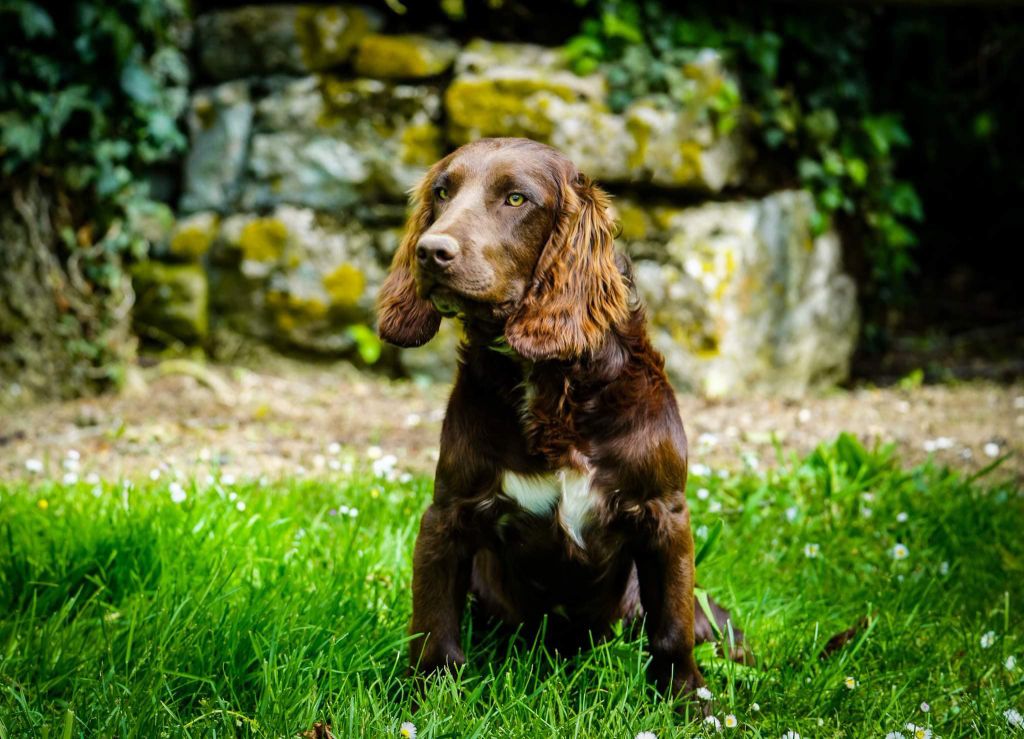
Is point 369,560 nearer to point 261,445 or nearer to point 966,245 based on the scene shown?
point 261,445

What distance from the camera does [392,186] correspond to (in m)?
5.30

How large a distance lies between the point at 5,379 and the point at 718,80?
364 cm

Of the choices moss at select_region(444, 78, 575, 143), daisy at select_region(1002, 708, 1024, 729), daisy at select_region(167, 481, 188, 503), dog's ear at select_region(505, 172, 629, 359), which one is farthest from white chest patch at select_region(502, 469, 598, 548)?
moss at select_region(444, 78, 575, 143)

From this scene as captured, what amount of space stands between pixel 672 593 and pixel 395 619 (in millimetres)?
692

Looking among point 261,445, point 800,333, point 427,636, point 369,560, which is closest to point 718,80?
point 800,333

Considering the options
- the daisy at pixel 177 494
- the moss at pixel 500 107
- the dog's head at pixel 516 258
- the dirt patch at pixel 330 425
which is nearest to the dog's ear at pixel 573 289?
the dog's head at pixel 516 258

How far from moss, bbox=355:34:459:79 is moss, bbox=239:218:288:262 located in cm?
90

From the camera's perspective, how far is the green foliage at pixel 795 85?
5.13 metres

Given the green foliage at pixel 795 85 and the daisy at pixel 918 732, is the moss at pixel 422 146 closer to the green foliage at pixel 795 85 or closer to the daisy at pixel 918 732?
the green foliage at pixel 795 85

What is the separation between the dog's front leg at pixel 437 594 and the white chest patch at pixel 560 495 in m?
0.16

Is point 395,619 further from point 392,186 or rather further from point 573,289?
point 392,186

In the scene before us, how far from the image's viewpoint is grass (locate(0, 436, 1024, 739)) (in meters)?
2.02

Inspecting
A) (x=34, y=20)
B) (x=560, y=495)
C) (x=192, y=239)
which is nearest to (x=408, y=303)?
(x=560, y=495)

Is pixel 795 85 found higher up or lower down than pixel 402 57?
higher up
